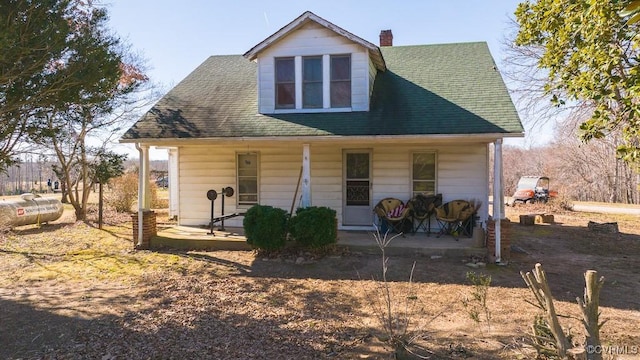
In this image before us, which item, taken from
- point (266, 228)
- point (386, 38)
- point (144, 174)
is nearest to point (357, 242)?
point (266, 228)

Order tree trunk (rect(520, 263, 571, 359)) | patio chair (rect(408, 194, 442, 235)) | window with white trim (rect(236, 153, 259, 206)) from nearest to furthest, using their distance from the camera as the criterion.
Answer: tree trunk (rect(520, 263, 571, 359)) → patio chair (rect(408, 194, 442, 235)) → window with white trim (rect(236, 153, 259, 206))

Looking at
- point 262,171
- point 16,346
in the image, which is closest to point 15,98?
point 16,346

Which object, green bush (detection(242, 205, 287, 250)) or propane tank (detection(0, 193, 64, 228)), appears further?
propane tank (detection(0, 193, 64, 228))

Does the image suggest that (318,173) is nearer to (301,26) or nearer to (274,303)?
(301,26)

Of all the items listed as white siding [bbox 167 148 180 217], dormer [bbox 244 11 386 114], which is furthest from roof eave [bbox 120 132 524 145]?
white siding [bbox 167 148 180 217]

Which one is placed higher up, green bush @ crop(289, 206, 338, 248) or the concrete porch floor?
green bush @ crop(289, 206, 338, 248)

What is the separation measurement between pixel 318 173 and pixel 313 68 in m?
2.73

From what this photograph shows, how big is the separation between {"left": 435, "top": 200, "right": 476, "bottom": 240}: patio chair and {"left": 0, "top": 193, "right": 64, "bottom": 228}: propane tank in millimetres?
13523

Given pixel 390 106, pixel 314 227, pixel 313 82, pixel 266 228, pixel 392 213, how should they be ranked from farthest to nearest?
1. pixel 313 82
2. pixel 390 106
3. pixel 392 213
4. pixel 266 228
5. pixel 314 227

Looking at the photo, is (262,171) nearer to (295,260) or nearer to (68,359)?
(295,260)

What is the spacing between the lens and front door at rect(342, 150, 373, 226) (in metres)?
10.7

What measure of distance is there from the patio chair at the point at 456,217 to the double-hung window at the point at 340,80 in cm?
356

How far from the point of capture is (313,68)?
10305 millimetres

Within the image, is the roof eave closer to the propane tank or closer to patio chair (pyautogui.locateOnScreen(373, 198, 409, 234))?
patio chair (pyautogui.locateOnScreen(373, 198, 409, 234))
